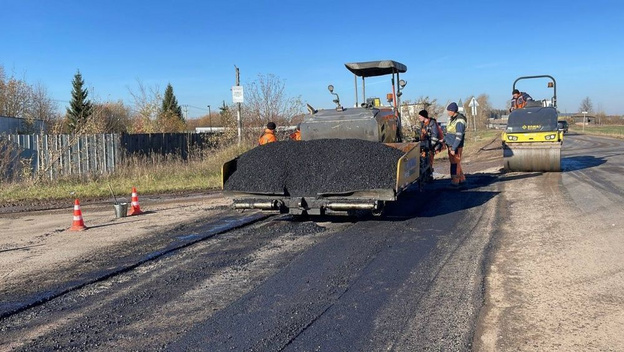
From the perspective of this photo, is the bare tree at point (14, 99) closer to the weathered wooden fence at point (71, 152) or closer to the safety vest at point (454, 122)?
the weathered wooden fence at point (71, 152)

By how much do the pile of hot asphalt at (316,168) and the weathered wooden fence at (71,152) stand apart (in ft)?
33.8

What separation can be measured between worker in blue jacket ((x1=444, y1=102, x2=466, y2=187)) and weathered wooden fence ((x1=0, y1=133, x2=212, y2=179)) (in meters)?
11.0

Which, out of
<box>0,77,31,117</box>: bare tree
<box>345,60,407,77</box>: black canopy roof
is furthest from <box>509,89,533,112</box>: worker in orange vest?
<box>0,77,31,117</box>: bare tree

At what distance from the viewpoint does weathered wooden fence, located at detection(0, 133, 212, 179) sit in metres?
16.6

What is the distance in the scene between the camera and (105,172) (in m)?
17.3

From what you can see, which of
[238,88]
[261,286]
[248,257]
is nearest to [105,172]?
[238,88]

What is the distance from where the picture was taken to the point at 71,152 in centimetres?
1797

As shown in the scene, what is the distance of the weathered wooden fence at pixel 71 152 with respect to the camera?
16.6 metres

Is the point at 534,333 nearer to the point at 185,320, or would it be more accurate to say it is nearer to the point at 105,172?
the point at 185,320

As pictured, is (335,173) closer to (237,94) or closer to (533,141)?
(533,141)

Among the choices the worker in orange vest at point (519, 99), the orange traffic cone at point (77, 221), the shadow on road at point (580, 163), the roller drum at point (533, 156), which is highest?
the worker in orange vest at point (519, 99)

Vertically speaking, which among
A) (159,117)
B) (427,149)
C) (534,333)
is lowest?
(534,333)

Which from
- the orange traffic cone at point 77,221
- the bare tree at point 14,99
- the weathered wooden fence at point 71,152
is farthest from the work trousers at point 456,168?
the bare tree at point 14,99

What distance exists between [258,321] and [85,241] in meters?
4.56
